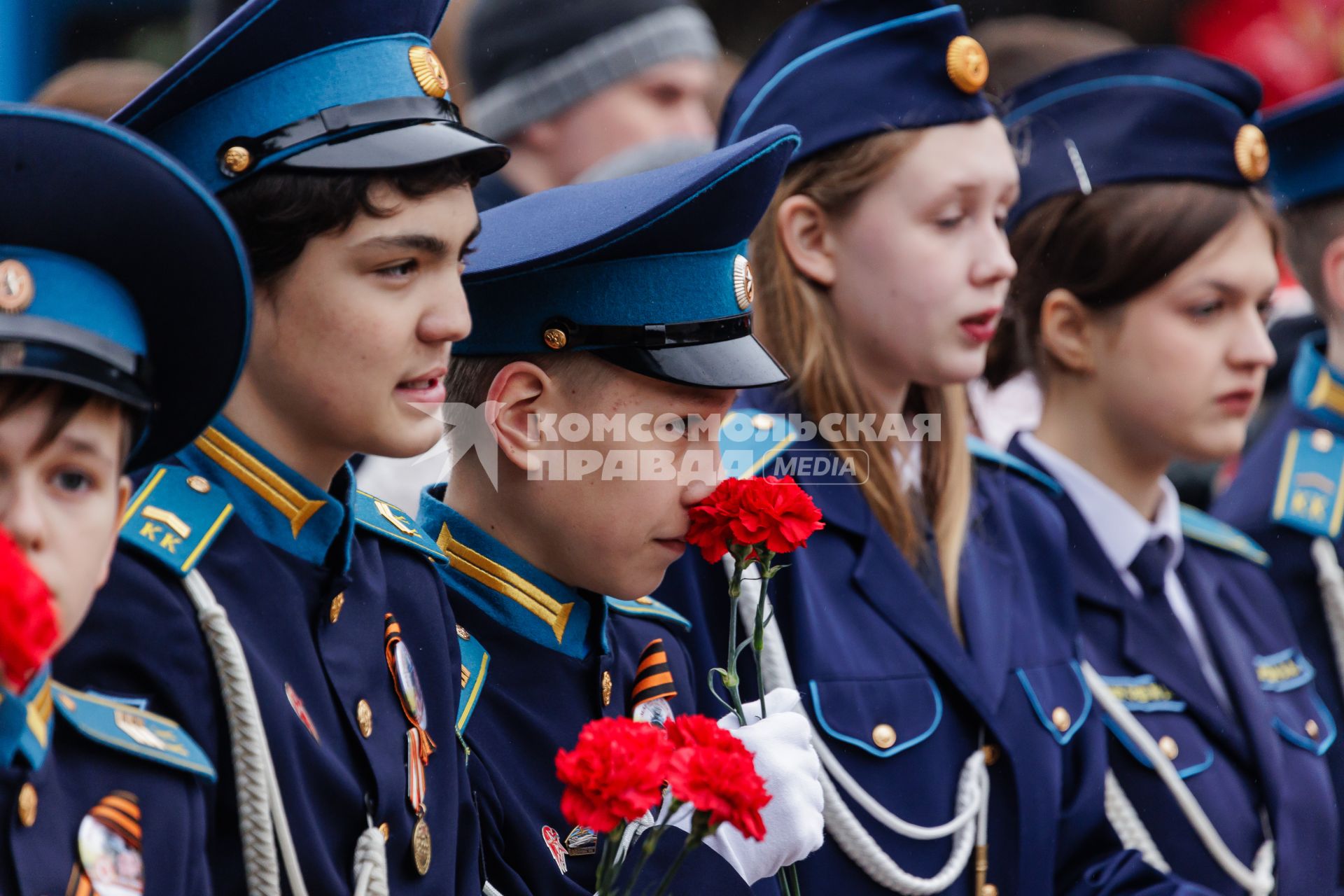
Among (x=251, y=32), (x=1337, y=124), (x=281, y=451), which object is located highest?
(x=1337, y=124)

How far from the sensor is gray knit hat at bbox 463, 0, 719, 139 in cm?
543

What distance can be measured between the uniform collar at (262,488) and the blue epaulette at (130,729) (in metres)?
0.34

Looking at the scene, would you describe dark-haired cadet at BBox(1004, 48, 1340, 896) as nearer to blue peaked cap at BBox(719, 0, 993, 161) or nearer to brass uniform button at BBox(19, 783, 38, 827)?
blue peaked cap at BBox(719, 0, 993, 161)

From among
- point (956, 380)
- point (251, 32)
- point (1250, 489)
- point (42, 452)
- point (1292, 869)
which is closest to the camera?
point (42, 452)

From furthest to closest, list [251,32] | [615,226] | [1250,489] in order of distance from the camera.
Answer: [1250,489]
[615,226]
[251,32]

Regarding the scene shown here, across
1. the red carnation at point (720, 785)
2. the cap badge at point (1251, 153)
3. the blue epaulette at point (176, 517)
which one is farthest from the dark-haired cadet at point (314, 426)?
the cap badge at point (1251, 153)

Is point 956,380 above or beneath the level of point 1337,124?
beneath

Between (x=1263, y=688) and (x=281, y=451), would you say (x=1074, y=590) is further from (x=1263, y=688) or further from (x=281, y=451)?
(x=281, y=451)

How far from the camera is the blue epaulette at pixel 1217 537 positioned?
4.28m

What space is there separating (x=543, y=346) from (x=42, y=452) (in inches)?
42.8

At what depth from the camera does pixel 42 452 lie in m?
1.81

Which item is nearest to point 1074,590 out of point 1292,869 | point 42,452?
point 1292,869

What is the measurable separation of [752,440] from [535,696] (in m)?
0.79

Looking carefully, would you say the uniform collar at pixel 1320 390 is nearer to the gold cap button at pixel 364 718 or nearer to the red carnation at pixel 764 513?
the red carnation at pixel 764 513
